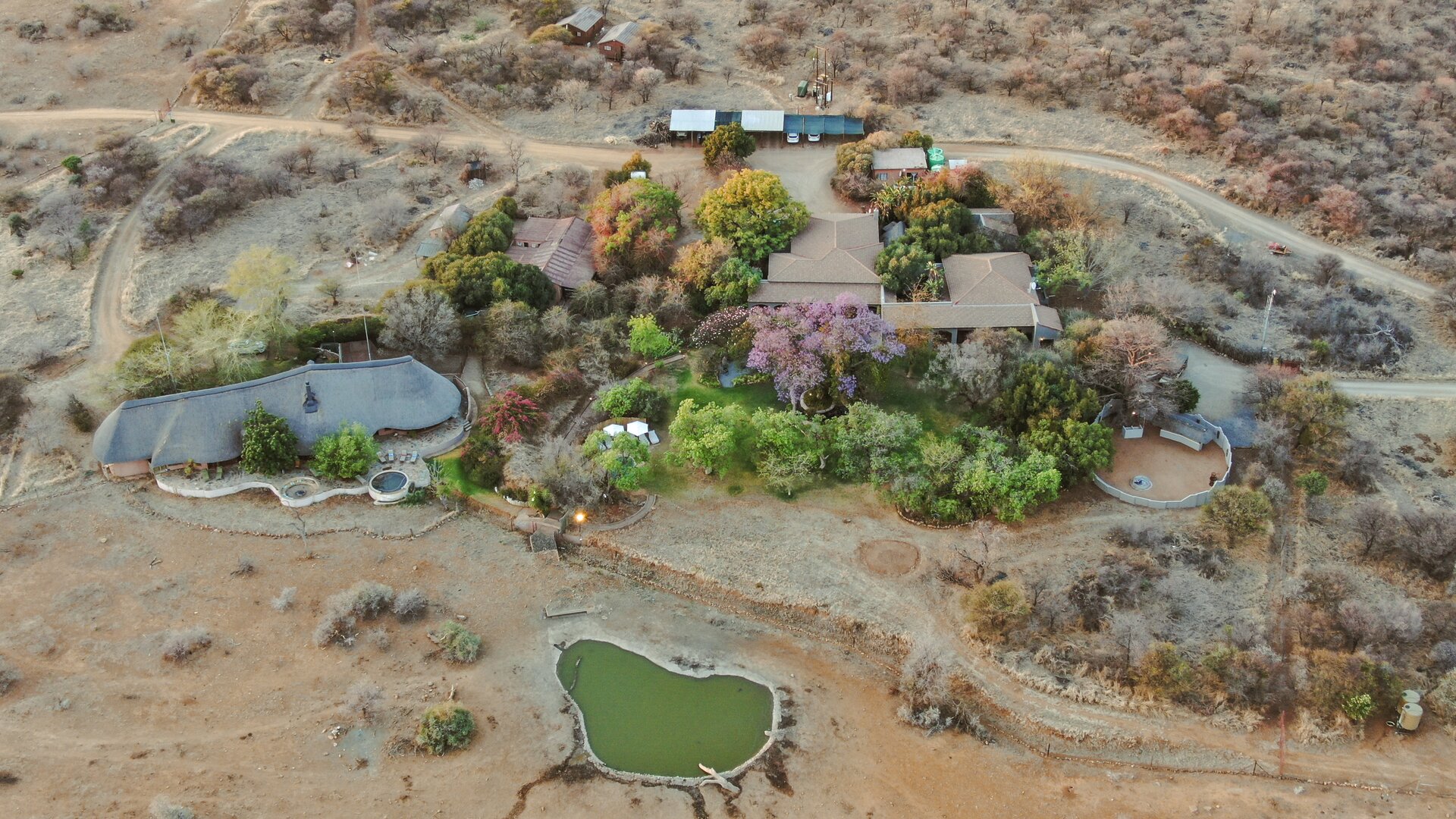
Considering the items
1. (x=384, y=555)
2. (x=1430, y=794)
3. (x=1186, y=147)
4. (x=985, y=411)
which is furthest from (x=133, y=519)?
(x=1186, y=147)

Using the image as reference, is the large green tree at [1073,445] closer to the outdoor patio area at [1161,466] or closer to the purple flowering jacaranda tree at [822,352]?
the outdoor patio area at [1161,466]

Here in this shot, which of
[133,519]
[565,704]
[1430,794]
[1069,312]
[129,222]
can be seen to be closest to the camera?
[1430,794]

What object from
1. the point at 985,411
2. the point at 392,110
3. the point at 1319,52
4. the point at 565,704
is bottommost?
the point at 565,704

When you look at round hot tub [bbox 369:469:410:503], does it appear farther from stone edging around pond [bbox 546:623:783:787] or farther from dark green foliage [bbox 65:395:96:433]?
dark green foliage [bbox 65:395:96:433]

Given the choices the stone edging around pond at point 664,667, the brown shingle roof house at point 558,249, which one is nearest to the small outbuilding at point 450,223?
the brown shingle roof house at point 558,249

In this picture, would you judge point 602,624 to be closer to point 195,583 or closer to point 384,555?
point 384,555

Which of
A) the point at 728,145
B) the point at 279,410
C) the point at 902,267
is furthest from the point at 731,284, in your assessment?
the point at 279,410

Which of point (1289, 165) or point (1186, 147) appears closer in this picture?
point (1289, 165)

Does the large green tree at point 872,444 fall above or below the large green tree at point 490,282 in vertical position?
below
